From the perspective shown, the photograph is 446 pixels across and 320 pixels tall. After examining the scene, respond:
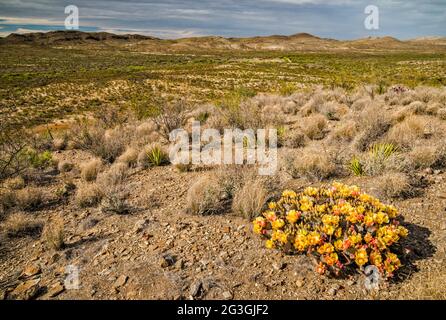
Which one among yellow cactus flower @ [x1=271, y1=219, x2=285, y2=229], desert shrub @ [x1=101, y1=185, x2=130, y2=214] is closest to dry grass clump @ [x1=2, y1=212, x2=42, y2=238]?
desert shrub @ [x1=101, y1=185, x2=130, y2=214]

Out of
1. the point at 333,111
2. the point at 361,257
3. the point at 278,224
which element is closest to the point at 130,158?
the point at 278,224

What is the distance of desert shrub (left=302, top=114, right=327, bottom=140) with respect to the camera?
814 cm

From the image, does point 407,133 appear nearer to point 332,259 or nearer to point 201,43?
point 332,259

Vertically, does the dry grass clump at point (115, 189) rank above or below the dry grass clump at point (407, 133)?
below

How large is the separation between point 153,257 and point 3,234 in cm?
254

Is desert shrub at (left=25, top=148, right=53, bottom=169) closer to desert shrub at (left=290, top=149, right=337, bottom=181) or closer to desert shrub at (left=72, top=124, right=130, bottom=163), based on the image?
desert shrub at (left=72, top=124, right=130, bottom=163)

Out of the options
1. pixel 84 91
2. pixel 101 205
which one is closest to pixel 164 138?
pixel 101 205

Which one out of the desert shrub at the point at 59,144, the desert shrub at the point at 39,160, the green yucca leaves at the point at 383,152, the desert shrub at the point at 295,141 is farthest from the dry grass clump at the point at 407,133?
the desert shrub at the point at 59,144

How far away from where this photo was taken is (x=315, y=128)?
8273mm

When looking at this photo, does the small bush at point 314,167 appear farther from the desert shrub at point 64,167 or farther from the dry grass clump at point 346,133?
the desert shrub at point 64,167

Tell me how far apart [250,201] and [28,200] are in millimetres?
4034

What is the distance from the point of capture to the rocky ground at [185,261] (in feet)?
10.7

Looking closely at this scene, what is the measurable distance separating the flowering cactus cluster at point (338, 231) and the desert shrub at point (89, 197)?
10.4 feet
